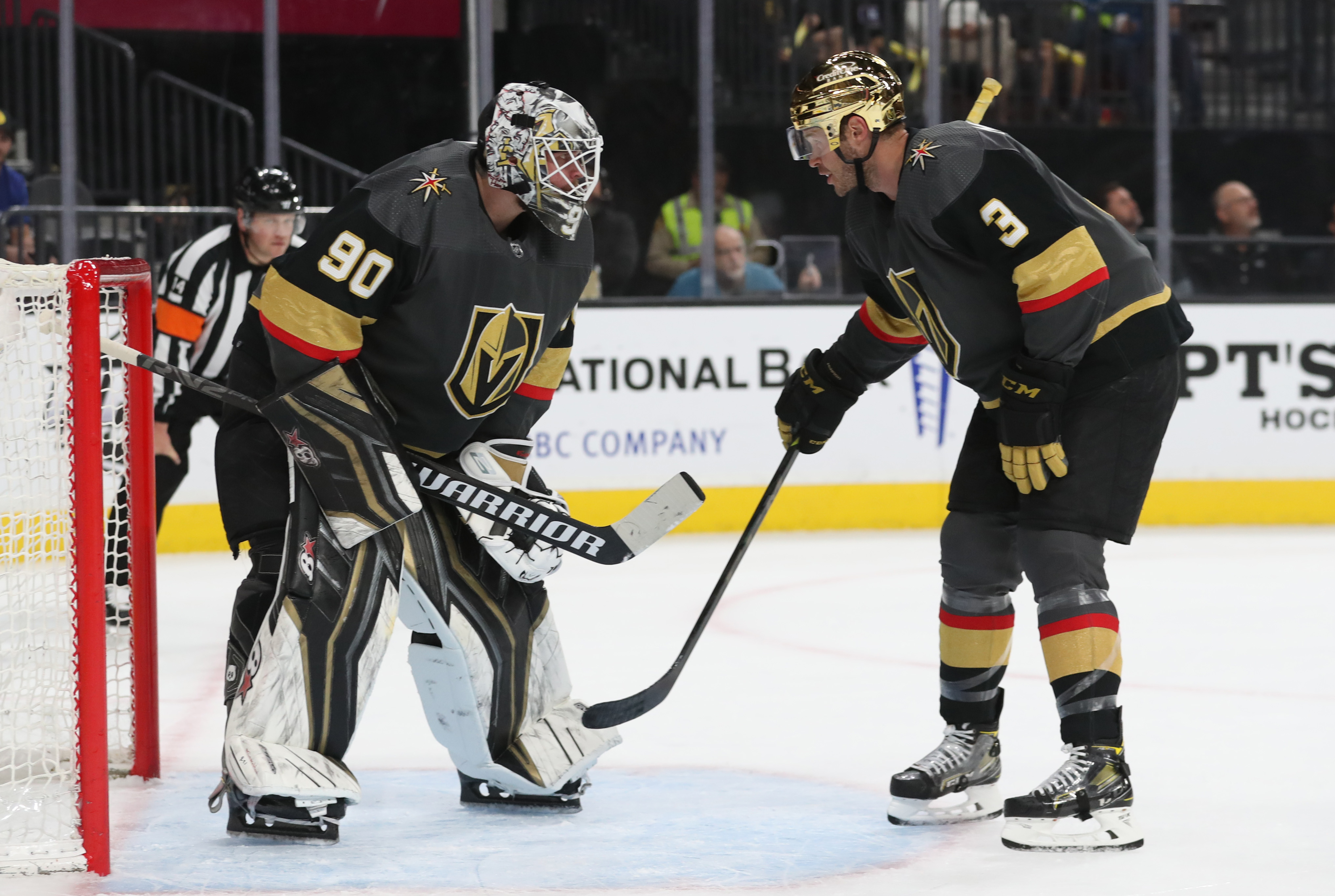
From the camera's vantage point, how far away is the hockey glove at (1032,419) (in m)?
2.31

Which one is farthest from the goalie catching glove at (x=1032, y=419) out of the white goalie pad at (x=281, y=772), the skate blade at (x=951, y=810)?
the white goalie pad at (x=281, y=772)

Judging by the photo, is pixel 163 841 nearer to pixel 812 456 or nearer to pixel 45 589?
pixel 45 589

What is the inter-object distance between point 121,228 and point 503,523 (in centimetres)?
398

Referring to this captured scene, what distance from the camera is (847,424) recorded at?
6.12 m

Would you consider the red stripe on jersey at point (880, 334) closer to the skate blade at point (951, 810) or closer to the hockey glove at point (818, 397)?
the hockey glove at point (818, 397)

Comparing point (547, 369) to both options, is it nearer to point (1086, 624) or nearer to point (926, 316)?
point (926, 316)

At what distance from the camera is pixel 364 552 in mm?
2363

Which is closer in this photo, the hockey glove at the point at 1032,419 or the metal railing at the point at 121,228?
the hockey glove at the point at 1032,419

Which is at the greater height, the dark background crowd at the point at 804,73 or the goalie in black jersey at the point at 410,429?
the dark background crowd at the point at 804,73

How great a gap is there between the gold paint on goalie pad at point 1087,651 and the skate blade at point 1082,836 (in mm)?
191

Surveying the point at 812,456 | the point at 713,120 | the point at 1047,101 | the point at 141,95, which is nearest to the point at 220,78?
the point at 141,95

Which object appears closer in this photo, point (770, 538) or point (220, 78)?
point (770, 538)

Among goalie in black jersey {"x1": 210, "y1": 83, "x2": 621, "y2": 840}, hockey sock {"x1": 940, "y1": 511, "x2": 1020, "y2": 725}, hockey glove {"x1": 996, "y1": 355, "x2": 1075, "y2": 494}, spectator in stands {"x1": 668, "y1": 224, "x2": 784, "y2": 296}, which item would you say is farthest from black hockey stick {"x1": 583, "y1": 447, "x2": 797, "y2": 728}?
spectator in stands {"x1": 668, "y1": 224, "x2": 784, "y2": 296}

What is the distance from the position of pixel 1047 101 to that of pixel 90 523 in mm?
6356
